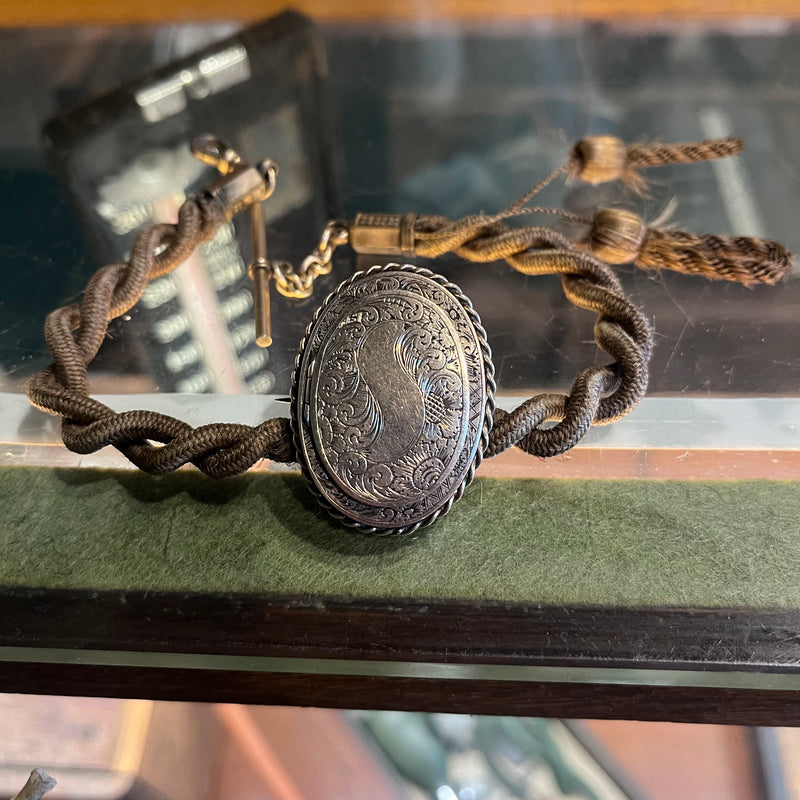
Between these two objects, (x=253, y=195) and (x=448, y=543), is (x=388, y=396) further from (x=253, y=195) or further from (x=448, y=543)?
(x=253, y=195)

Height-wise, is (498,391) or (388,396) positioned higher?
(388,396)

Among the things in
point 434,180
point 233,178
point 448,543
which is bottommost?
point 448,543

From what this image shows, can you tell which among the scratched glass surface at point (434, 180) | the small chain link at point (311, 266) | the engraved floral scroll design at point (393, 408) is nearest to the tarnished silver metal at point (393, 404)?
the engraved floral scroll design at point (393, 408)

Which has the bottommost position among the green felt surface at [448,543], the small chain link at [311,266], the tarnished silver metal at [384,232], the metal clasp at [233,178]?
the green felt surface at [448,543]

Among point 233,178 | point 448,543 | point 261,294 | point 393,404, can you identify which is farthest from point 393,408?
point 233,178

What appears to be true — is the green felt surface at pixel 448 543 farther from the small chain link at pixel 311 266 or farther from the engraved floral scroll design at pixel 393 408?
the small chain link at pixel 311 266

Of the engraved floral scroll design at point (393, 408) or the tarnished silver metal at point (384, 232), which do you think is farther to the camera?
the tarnished silver metal at point (384, 232)
